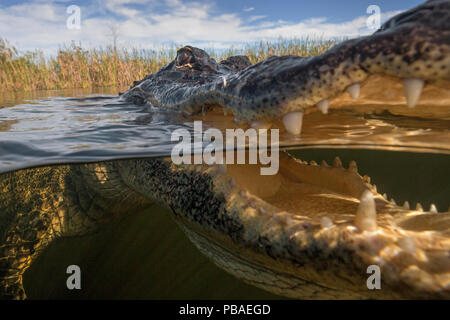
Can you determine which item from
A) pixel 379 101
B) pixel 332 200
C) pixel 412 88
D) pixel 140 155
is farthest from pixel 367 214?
pixel 140 155

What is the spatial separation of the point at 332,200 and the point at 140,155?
1276mm

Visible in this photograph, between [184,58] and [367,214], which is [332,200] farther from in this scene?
[184,58]

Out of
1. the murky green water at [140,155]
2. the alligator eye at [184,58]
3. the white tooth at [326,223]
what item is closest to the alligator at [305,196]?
the white tooth at [326,223]

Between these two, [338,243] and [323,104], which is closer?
[338,243]

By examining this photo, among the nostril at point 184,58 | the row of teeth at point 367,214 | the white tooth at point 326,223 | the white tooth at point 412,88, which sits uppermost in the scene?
the nostril at point 184,58

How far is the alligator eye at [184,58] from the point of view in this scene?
12.3ft

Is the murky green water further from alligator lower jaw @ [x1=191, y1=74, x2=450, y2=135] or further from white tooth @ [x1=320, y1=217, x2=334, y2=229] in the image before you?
white tooth @ [x1=320, y1=217, x2=334, y2=229]

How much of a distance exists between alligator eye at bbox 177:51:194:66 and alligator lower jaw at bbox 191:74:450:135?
214cm

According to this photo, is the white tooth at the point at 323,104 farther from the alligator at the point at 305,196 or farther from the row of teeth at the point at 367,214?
the row of teeth at the point at 367,214

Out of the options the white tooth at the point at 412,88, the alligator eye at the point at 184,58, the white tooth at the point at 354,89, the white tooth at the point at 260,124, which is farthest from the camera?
the alligator eye at the point at 184,58

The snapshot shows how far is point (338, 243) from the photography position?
44.8 inches

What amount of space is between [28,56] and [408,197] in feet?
41.5

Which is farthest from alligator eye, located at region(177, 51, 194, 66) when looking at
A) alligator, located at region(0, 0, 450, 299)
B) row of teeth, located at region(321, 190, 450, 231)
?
→ row of teeth, located at region(321, 190, 450, 231)

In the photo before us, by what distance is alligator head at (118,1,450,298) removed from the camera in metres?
1.05
